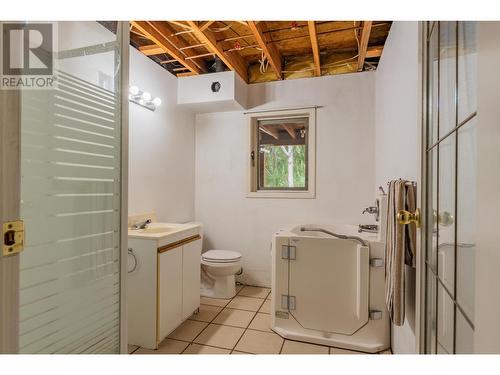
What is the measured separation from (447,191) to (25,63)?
1335 millimetres

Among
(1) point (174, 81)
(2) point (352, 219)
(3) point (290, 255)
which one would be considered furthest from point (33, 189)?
(2) point (352, 219)

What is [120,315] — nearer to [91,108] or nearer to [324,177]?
[91,108]

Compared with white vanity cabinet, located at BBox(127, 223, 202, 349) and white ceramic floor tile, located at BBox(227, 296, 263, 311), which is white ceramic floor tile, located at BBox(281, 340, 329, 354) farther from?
white vanity cabinet, located at BBox(127, 223, 202, 349)

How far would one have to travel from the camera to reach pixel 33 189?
825mm

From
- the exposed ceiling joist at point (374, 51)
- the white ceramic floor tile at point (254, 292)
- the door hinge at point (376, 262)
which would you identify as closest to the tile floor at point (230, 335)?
the white ceramic floor tile at point (254, 292)

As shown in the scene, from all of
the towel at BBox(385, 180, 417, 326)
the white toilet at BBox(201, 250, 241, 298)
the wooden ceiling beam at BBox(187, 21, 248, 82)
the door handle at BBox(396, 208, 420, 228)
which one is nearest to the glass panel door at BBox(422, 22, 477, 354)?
the door handle at BBox(396, 208, 420, 228)

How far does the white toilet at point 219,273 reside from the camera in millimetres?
2787

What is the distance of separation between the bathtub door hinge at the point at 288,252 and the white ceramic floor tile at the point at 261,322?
25.0 inches

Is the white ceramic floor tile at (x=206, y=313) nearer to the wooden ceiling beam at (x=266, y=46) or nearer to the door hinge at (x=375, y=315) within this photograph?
the door hinge at (x=375, y=315)

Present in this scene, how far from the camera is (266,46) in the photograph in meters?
2.55

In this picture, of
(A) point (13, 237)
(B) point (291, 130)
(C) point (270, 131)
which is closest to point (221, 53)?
(C) point (270, 131)

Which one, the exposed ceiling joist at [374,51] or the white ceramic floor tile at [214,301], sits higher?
the exposed ceiling joist at [374,51]

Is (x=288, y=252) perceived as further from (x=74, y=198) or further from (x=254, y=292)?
(x=74, y=198)

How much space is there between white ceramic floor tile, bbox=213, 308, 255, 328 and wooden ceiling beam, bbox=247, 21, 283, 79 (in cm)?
253
